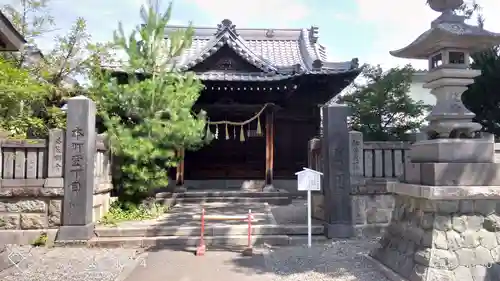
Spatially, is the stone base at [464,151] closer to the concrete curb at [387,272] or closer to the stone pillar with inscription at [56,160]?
the concrete curb at [387,272]

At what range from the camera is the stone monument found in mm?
5109

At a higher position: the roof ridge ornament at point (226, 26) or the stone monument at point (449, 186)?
the roof ridge ornament at point (226, 26)

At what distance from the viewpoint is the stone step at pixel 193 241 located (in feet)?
26.7

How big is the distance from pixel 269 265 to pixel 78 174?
4.74 metres

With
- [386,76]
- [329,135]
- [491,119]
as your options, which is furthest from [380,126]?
[329,135]

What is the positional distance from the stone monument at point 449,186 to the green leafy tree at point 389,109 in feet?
38.2

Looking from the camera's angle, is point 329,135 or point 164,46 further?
point 164,46

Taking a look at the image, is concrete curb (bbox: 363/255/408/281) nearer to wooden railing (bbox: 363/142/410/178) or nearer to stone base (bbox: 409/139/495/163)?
stone base (bbox: 409/139/495/163)

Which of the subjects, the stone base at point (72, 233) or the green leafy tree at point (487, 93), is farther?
the green leafy tree at point (487, 93)

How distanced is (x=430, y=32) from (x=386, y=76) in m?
12.8

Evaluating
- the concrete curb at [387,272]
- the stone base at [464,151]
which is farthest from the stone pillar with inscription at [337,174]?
the stone base at [464,151]

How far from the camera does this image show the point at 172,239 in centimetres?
825

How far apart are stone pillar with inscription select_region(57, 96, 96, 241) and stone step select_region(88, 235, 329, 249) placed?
493mm

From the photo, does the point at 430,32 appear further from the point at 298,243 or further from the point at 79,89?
the point at 79,89
